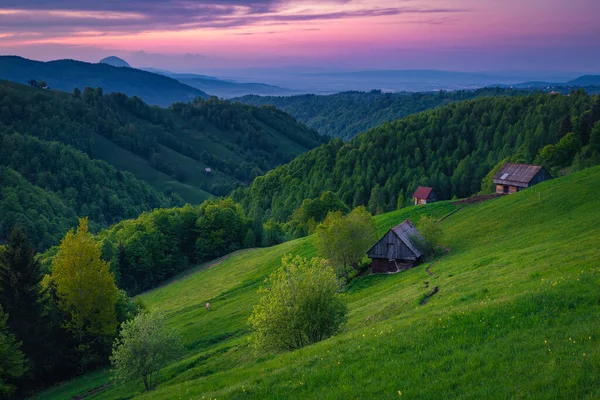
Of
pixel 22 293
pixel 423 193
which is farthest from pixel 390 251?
pixel 423 193

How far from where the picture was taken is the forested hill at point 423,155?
Answer: 14212 centimetres

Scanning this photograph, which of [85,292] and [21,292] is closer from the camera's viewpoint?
[21,292]

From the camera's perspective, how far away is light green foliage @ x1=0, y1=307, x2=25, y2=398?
113 ft

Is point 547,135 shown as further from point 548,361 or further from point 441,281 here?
point 548,361

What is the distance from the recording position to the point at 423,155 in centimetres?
16850

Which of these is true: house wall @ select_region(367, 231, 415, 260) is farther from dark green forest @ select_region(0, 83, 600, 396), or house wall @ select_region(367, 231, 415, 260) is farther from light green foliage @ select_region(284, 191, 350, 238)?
light green foliage @ select_region(284, 191, 350, 238)

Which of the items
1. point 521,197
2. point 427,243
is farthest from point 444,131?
point 427,243

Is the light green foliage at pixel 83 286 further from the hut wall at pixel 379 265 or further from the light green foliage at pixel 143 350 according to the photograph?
the hut wall at pixel 379 265

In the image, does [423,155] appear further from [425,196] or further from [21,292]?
[21,292]

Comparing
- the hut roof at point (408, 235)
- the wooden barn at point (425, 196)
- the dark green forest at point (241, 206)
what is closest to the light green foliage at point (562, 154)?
the dark green forest at point (241, 206)

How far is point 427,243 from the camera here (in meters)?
52.5

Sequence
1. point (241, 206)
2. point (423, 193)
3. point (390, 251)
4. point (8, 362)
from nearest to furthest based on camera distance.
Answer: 1. point (8, 362)
2. point (390, 251)
3. point (423, 193)
4. point (241, 206)

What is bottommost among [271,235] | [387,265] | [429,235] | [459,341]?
[271,235]

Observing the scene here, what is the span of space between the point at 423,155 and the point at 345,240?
4824 inches
